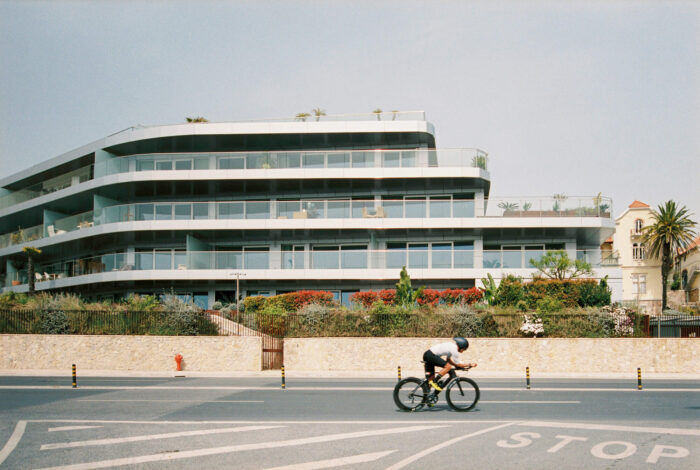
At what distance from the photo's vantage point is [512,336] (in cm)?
2691

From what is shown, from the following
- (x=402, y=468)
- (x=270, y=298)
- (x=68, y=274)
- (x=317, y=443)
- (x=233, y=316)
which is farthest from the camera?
(x=68, y=274)

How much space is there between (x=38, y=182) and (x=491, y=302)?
3740cm

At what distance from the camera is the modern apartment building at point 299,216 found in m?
37.7

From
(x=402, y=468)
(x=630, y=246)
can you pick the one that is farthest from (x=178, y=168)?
(x=630, y=246)

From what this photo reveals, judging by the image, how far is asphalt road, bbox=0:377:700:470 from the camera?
9.31m

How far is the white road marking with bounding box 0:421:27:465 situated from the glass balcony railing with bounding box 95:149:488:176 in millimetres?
28337

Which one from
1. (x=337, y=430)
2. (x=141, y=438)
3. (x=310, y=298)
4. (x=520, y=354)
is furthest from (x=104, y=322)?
(x=337, y=430)

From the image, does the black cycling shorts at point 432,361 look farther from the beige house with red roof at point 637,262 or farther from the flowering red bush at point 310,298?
the beige house with red roof at point 637,262

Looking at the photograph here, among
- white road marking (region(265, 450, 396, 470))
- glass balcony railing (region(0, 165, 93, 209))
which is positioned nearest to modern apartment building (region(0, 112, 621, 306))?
glass balcony railing (region(0, 165, 93, 209))

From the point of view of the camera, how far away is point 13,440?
1088 cm

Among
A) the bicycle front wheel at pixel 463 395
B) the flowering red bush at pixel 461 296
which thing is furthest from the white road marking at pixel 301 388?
the flowering red bush at pixel 461 296

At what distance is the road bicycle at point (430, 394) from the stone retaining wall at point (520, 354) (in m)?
12.0

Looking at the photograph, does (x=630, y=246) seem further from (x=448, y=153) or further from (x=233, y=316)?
(x=233, y=316)

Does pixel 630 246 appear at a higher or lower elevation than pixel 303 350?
higher
